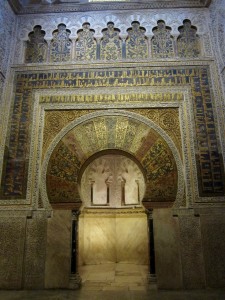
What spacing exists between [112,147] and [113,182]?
9.97ft

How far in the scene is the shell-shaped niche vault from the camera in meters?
8.45

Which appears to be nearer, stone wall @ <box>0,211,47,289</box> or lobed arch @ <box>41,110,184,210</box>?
stone wall @ <box>0,211,47,289</box>

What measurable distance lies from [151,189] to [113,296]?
2.01 meters

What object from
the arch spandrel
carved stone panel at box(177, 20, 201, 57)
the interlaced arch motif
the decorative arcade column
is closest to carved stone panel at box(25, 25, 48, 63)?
the interlaced arch motif

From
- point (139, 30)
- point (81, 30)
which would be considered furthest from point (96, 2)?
point (139, 30)

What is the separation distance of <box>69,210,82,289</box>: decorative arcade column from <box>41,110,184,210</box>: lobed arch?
378 mm

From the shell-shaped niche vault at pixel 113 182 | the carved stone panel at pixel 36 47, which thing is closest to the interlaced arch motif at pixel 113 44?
the carved stone panel at pixel 36 47

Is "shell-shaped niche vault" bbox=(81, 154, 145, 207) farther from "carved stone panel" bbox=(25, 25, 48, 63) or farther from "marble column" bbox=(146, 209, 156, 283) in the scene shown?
"carved stone panel" bbox=(25, 25, 48, 63)

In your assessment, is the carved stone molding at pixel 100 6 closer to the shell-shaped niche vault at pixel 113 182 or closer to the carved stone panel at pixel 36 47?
the carved stone panel at pixel 36 47

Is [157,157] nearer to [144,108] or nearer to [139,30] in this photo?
[144,108]

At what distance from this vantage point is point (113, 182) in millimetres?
8570

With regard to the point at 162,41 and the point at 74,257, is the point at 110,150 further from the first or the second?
the point at 162,41

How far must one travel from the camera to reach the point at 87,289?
4984mm

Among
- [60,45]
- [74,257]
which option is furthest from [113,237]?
[60,45]
